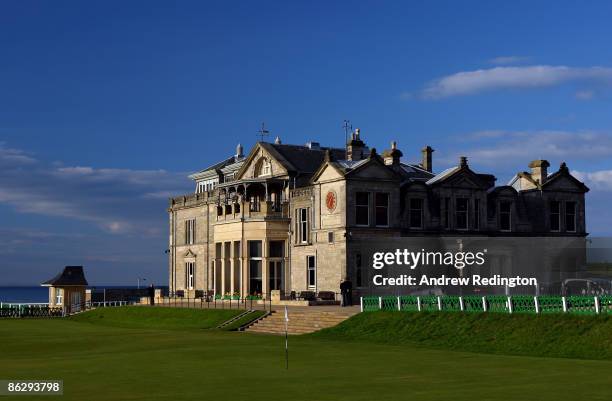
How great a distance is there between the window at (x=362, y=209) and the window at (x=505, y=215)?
11865 millimetres

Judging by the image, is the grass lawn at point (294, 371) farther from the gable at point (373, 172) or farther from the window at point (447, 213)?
the window at point (447, 213)

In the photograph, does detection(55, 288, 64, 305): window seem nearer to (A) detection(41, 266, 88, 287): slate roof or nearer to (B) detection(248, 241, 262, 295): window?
(A) detection(41, 266, 88, 287): slate roof

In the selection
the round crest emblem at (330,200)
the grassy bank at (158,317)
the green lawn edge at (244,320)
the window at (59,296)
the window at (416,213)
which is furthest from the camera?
the window at (59,296)

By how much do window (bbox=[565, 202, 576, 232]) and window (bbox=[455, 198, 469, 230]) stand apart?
30.5 ft

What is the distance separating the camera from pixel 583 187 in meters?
67.6

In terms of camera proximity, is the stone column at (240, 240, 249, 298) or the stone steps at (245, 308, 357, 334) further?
the stone column at (240, 240, 249, 298)

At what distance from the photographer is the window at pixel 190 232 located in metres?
78.0

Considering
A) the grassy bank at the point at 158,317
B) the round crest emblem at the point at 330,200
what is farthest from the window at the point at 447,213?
the grassy bank at the point at 158,317

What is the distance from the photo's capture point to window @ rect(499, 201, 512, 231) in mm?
64812

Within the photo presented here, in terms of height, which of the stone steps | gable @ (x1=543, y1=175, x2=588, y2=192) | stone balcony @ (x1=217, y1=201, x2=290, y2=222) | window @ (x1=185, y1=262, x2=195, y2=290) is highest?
gable @ (x1=543, y1=175, x2=588, y2=192)

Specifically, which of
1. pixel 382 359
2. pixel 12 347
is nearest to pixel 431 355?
pixel 382 359

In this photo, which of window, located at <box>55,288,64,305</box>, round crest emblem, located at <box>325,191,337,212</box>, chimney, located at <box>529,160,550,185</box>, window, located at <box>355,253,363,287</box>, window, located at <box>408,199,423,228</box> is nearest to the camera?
window, located at <box>355,253,363,287</box>

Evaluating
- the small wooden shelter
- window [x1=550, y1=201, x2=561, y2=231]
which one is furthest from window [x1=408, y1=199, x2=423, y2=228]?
the small wooden shelter

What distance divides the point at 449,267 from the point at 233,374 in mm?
28090
